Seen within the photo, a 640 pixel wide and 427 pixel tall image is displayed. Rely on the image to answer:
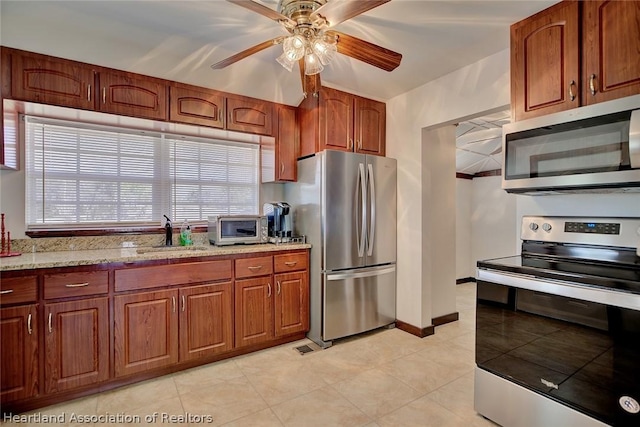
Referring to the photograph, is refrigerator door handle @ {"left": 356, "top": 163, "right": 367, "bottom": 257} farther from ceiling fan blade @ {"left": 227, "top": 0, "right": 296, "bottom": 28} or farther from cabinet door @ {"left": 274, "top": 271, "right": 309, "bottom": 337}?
ceiling fan blade @ {"left": 227, "top": 0, "right": 296, "bottom": 28}

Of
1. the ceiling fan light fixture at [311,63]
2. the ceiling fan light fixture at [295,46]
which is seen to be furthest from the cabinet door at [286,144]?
the ceiling fan light fixture at [295,46]

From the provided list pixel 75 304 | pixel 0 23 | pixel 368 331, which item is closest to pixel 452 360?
pixel 368 331

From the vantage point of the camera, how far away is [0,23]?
2.02 m

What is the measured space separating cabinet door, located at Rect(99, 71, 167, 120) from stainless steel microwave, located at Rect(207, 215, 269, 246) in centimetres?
101

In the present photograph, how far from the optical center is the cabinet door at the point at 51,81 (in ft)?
7.14

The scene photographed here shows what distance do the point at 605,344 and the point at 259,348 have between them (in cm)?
241

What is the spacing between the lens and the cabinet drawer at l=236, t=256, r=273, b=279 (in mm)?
2766

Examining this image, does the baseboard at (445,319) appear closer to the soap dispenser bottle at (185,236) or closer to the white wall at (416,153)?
the white wall at (416,153)

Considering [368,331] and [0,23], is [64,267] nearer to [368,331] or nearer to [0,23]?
[0,23]

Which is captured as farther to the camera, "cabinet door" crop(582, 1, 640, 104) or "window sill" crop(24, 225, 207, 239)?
"window sill" crop(24, 225, 207, 239)

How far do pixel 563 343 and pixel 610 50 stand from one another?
5.04ft

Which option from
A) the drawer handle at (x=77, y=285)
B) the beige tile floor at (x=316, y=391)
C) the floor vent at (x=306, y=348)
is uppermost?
the drawer handle at (x=77, y=285)

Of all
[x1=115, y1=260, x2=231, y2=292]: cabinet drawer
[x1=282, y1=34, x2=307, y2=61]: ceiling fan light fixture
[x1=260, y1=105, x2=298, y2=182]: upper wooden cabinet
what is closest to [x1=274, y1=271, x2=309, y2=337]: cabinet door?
[x1=115, y1=260, x2=231, y2=292]: cabinet drawer

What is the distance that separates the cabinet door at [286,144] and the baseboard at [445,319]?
2.16 m
